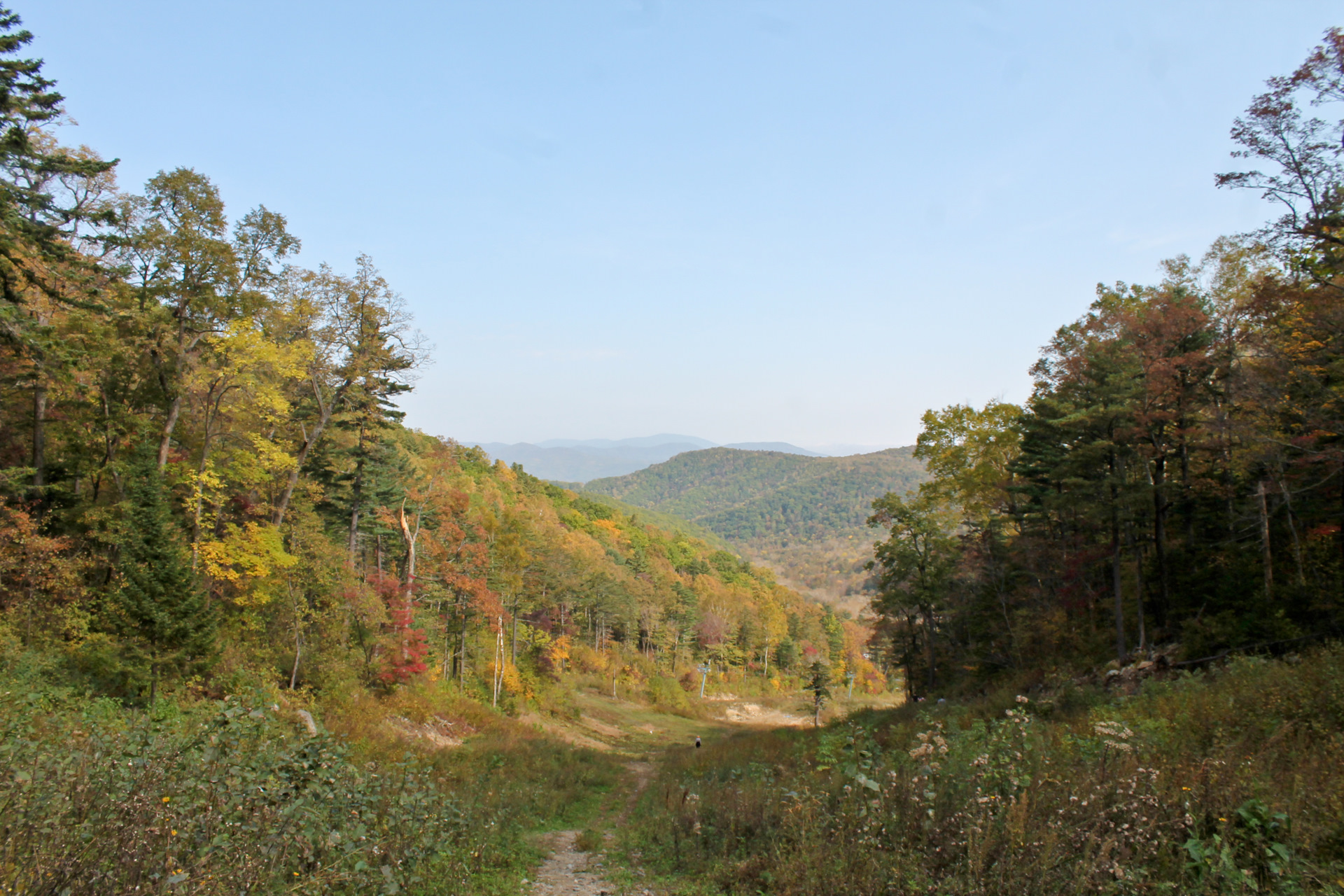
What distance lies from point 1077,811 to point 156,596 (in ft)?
59.4

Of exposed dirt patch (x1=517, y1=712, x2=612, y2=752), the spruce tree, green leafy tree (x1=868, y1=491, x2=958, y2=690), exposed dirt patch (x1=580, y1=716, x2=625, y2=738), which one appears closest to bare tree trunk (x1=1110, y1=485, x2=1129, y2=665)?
green leafy tree (x1=868, y1=491, x2=958, y2=690)

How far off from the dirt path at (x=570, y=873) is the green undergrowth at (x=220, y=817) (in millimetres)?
465

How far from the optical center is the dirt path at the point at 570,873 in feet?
26.7

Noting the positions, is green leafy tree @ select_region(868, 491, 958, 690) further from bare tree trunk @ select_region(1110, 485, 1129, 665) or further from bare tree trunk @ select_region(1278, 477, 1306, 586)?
bare tree trunk @ select_region(1278, 477, 1306, 586)

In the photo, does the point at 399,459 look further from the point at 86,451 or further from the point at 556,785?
the point at 556,785

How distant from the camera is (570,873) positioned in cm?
941

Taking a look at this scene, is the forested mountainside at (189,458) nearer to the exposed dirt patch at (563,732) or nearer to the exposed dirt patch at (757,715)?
the exposed dirt patch at (563,732)

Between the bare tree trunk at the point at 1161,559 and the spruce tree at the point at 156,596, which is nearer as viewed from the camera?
the spruce tree at the point at 156,596

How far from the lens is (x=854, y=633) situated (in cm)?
11331

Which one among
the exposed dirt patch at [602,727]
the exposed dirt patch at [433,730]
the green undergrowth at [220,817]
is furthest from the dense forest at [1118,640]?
the exposed dirt patch at [602,727]

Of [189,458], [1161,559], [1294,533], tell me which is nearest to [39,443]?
[189,458]

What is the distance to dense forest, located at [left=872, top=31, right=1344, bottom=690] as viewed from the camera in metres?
12.7

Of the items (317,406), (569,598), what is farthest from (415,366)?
(569,598)

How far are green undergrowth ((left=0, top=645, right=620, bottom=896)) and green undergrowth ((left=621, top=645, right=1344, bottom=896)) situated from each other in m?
3.25
